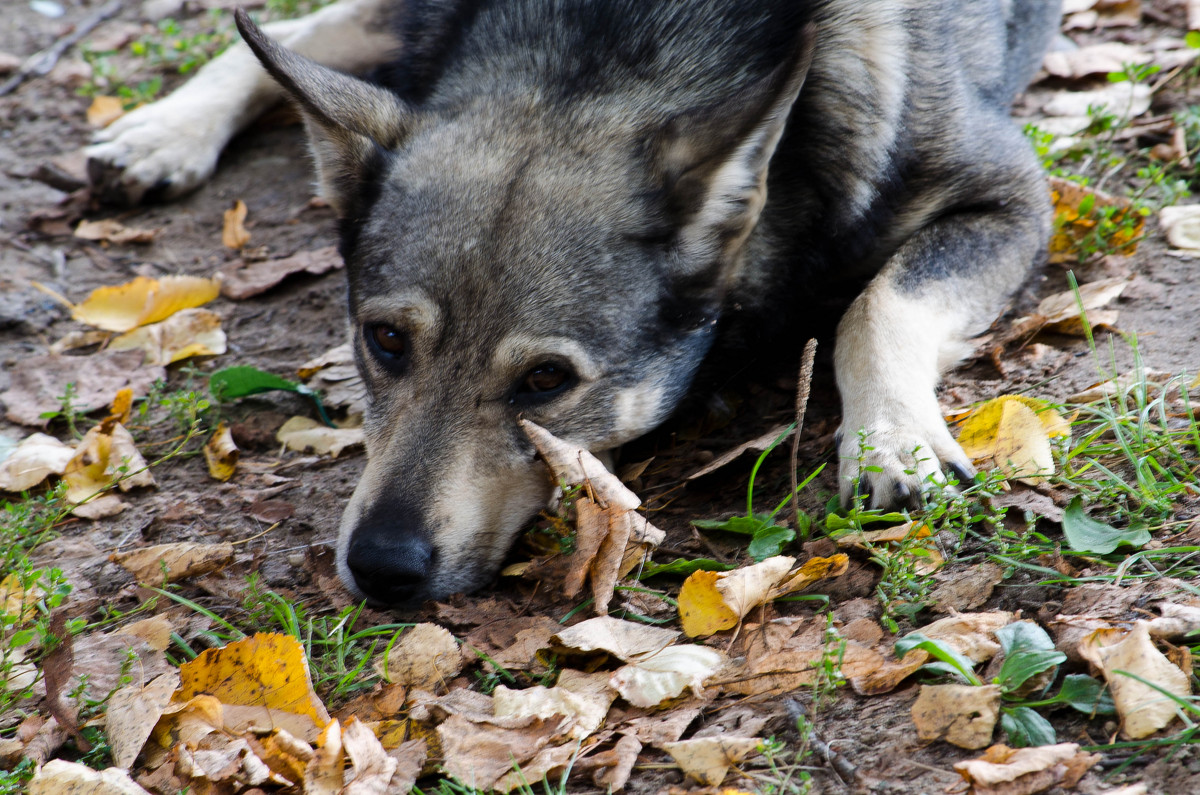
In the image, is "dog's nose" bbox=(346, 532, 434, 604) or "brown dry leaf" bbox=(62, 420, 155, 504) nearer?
"dog's nose" bbox=(346, 532, 434, 604)

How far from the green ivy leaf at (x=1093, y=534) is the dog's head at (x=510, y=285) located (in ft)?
3.54

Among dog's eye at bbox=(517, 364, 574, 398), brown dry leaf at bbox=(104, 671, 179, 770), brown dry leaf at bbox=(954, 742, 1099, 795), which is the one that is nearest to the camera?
brown dry leaf at bbox=(954, 742, 1099, 795)

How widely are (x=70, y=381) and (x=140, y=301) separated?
0.51 m

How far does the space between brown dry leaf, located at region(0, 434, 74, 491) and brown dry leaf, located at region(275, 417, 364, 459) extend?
0.65m

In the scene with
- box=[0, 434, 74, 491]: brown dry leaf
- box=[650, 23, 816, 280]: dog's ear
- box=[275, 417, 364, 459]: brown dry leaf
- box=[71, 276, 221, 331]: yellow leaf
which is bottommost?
box=[275, 417, 364, 459]: brown dry leaf

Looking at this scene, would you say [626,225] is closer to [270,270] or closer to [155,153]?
[270,270]

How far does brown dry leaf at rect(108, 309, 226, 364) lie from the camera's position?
3764 millimetres

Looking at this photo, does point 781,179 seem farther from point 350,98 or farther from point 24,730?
point 24,730

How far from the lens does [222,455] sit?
10.4ft

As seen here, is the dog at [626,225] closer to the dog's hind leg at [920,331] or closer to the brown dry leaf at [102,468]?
the dog's hind leg at [920,331]

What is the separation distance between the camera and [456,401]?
2.54 metres

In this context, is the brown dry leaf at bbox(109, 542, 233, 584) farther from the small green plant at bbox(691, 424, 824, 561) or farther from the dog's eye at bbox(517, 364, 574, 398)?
the small green plant at bbox(691, 424, 824, 561)

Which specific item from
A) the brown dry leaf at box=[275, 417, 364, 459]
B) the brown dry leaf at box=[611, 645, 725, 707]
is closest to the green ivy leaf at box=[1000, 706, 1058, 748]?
the brown dry leaf at box=[611, 645, 725, 707]

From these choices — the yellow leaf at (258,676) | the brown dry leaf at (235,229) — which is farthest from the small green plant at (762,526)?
the brown dry leaf at (235,229)
